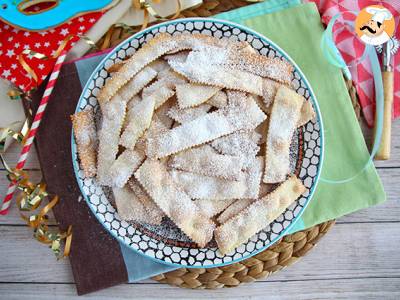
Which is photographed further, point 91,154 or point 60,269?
point 60,269

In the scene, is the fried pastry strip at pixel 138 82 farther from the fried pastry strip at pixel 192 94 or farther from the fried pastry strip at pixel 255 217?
the fried pastry strip at pixel 255 217

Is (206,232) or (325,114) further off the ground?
(325,114)

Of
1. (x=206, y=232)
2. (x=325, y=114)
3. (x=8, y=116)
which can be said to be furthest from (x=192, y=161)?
(x=8, y=116)

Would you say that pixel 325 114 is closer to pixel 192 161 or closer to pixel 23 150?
pixel 192 161

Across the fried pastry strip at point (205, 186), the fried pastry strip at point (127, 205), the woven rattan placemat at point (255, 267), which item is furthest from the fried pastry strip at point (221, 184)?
the woven rattan placemat at point (255, 267)

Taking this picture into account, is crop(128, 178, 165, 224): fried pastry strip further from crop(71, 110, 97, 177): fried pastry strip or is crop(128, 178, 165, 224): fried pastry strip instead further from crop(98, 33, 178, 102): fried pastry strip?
crop(98, 33, 178, 102): fried pastry strip

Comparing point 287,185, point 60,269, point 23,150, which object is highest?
point 23,150
